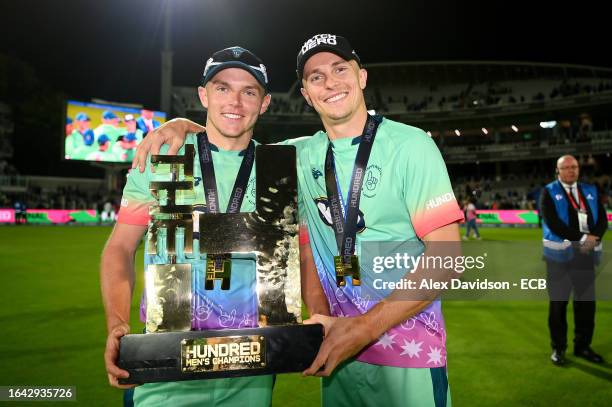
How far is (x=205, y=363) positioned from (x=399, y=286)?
808mm

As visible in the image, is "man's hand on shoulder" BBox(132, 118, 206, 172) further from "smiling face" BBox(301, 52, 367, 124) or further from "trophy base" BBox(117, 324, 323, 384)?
"trophy base" BBox(117, 324, 323, 384)

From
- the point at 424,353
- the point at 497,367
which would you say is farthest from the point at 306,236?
the point at 497,367

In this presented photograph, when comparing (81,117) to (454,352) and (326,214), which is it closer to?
(454,352)

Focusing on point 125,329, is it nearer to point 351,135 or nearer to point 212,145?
point 212,145

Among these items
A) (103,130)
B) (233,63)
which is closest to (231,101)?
(233,63)

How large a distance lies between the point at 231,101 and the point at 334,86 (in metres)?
0.54

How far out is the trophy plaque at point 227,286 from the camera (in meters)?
1.42

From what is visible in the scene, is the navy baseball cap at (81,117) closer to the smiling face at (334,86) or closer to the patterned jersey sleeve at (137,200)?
the patterned jersey sleeve at (137,200)

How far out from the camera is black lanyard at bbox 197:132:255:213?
1933mm

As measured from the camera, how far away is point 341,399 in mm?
2143

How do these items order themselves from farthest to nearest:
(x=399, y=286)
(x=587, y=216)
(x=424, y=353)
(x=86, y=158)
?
(x=86, y=158) < (x=587, y=216) < (x=424, y=353) < (x=399, y=286)

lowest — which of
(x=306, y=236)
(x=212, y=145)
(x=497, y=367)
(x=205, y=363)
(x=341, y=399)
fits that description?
(x=497, y=367)
